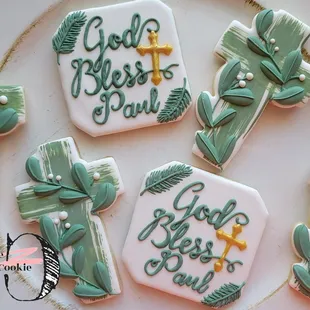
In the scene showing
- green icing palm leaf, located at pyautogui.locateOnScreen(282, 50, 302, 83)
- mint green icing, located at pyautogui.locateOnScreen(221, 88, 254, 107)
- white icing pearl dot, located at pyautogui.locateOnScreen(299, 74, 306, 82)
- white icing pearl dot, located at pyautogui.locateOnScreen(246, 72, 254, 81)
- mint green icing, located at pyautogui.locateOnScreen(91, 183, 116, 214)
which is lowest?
mint green icing, located at pyautogui.locateOnScreen(91, 183, 116, 214)

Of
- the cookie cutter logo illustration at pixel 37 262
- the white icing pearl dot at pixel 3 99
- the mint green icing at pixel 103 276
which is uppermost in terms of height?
the white icing pearl dot at pixel 3 99

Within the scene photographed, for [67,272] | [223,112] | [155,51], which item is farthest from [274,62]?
[67,272]

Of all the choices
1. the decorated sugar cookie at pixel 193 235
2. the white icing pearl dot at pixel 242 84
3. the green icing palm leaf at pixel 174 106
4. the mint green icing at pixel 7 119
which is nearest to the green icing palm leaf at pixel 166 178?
the decorated sugar cookie at pixel 193 235

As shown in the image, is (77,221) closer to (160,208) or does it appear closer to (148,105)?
(160,208)

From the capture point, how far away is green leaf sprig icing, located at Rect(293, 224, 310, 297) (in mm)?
1193

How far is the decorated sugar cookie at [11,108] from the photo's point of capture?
3.81 feet

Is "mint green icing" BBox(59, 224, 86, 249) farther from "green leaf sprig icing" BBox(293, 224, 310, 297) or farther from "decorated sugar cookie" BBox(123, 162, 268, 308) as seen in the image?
"green leaf sprig icing" BBox(293, 224, 310, 297)

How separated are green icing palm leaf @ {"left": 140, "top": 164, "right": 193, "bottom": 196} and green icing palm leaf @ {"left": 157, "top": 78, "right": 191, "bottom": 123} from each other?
111 millimetres

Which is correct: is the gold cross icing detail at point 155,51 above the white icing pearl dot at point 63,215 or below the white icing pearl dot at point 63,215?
above

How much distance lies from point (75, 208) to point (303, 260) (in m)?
0.54

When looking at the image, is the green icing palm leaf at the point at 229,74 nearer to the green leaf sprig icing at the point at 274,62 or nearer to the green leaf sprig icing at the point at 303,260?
the green leaf sprig icing at the point at 274,62

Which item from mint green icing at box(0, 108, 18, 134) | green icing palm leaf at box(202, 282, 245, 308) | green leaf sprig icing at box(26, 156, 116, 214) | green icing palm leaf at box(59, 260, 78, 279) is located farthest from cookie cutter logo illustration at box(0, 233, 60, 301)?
green icing palm leaf at box(202, 282, 245, 308)

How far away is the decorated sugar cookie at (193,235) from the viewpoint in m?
1.17

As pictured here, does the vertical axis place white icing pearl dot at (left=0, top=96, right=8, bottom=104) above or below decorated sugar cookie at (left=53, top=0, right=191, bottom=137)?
below
